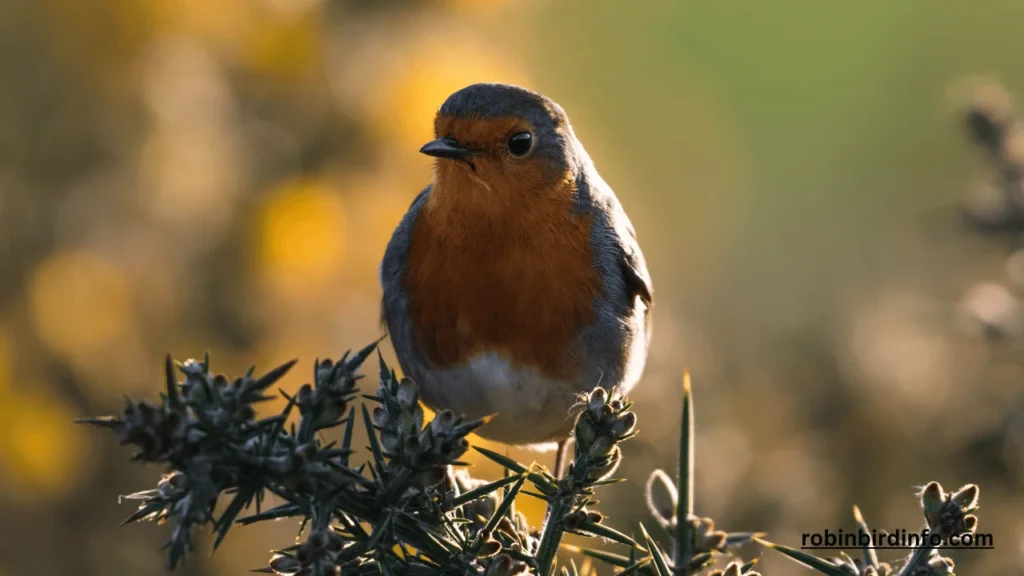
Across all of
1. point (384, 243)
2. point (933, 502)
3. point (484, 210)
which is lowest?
point (933, 502)

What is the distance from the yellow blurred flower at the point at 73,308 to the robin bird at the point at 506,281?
245 cm

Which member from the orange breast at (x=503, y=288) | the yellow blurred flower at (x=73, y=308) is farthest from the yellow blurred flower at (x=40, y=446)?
the orange breast at (x=503, y=288)

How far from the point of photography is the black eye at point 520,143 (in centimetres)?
318

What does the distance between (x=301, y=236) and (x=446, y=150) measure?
266 centimetres

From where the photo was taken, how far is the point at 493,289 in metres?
3.05

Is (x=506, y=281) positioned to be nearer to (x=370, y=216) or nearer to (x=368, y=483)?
(x=368, y=483)

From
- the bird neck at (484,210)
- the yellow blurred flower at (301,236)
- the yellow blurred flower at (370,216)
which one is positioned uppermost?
the yellow blurred flower at (370,216)

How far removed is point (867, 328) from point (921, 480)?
3.03 feet

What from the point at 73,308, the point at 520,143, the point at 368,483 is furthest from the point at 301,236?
the point at 368,483

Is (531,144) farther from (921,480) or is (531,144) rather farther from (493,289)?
(921,480)

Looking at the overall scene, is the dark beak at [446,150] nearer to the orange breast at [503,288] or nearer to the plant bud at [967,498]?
the orange breast at [503,288]

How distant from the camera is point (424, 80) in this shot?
6.14 meters

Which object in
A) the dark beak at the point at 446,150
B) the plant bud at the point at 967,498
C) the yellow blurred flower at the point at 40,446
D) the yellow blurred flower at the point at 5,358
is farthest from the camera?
the yellow blurred flower at the point at 5,358

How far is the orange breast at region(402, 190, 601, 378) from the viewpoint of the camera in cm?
306
